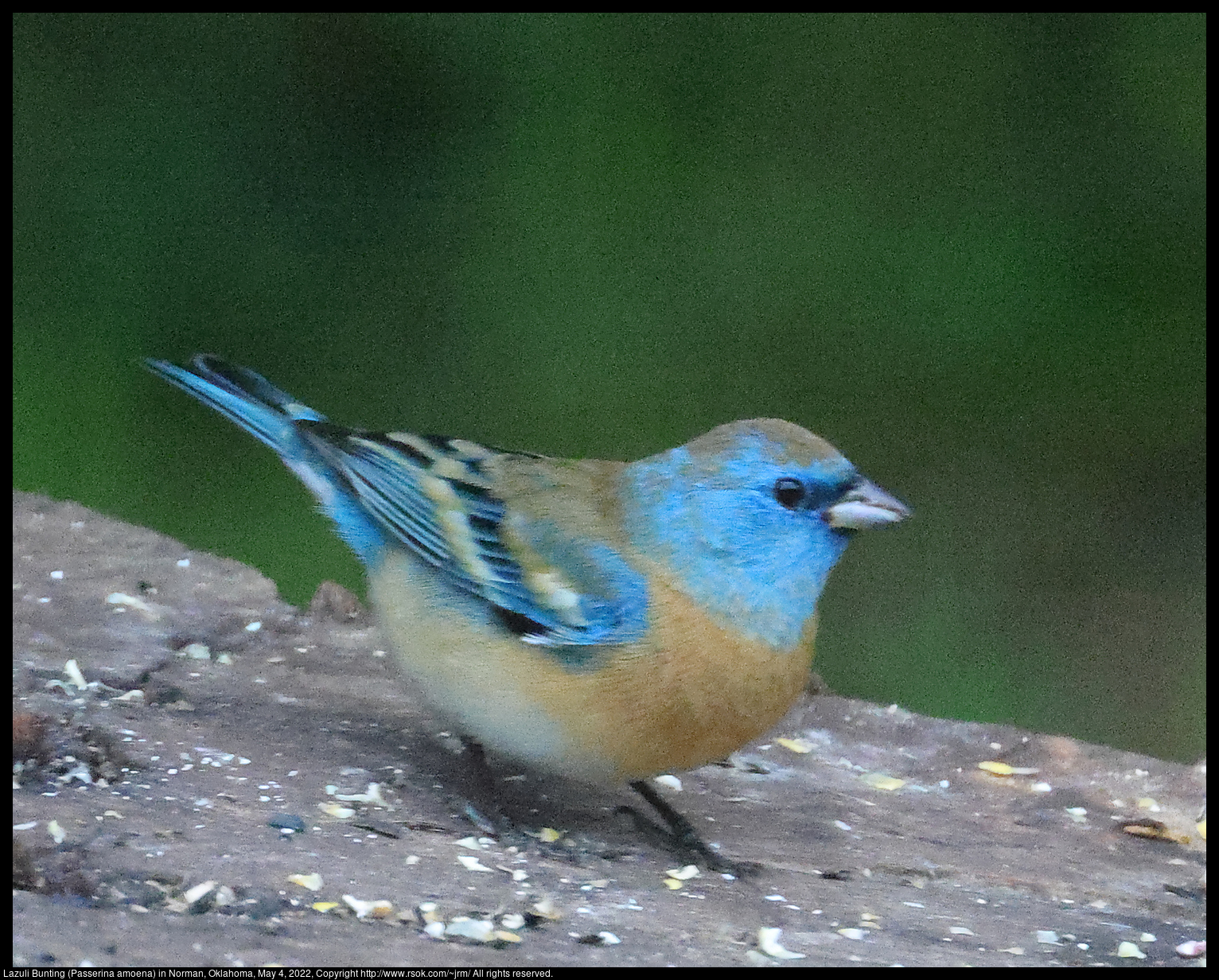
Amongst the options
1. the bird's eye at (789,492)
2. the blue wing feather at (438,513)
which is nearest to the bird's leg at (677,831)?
the blue wing feather at (438,513)

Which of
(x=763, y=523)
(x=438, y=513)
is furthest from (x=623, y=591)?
(x=438, y=513)

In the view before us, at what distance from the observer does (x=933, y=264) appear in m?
4.95

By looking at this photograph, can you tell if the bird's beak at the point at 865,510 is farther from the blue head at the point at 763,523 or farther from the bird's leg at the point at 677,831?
the bird's leg at the point at 677,831

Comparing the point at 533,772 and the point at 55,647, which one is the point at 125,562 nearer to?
the point at 55,647

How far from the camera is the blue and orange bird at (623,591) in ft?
8.91

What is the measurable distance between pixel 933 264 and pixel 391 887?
3357 millimetres

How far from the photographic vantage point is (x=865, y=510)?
110 inches

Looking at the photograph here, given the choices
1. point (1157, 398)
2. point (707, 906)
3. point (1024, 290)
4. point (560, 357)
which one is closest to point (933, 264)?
point (1024, 290)

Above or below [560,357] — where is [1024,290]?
above

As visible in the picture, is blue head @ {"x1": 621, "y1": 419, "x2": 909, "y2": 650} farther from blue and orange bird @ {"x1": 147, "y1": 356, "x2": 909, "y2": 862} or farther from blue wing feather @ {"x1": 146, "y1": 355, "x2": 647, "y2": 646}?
blue wing feather @ {"x1": 146, "y1": 355, "x2": 647, "y2": 646}

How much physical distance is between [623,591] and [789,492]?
0.40 metres

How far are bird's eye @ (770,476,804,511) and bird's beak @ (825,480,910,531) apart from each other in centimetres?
7

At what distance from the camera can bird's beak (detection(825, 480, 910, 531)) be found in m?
2.78

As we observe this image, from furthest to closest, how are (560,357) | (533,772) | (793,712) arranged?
(560,357) → (793,712) → (533,772)
